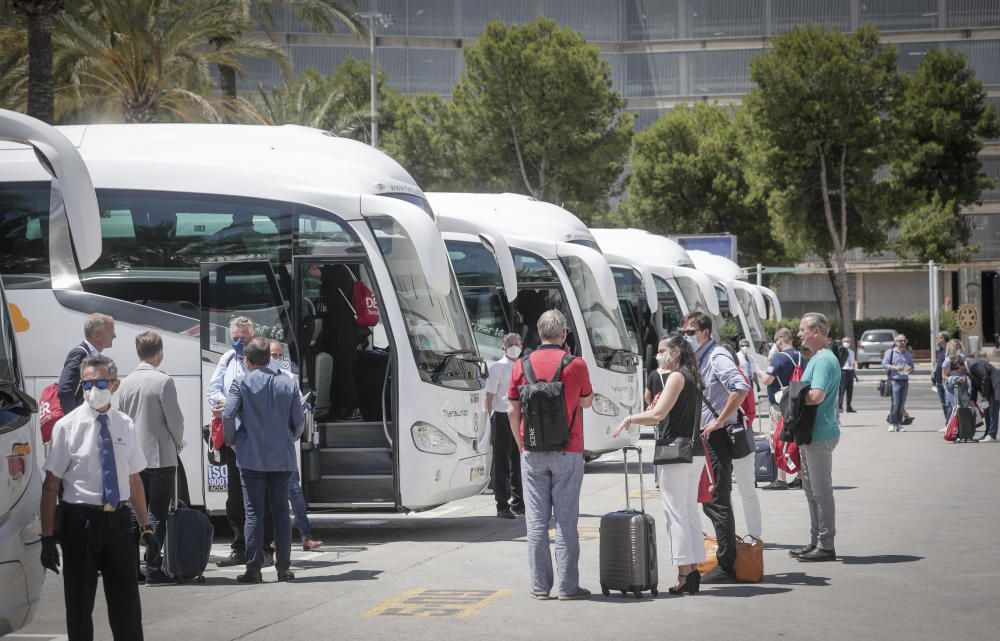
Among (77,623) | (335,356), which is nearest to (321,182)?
(335,356)

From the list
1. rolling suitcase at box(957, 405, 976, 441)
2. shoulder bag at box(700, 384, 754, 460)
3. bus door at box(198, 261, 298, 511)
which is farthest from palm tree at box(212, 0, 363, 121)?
shoulder bag at box(700, 384, 754, 460)

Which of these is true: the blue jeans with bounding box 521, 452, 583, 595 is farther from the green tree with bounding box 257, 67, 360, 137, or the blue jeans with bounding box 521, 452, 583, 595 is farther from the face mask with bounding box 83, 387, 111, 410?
the green tree with bounding box 257, 67, 360, 137

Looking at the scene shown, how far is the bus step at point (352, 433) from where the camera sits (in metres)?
12.9

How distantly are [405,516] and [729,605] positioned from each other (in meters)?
6.82

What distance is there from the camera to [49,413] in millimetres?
10266

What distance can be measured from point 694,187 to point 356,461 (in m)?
47.9

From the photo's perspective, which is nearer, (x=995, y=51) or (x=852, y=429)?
(x=852, y=429)

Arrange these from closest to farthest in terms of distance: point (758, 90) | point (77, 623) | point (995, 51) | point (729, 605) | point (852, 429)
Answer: point (77, 623)
point (729, 605)
point (852, 429)
point (758, 90)
point (995, 51)

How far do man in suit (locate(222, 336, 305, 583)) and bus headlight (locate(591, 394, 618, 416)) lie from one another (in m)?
8.90

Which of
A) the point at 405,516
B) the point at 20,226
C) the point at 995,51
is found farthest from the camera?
the point at 995,51

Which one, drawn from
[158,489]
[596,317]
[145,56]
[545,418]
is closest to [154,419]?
[158,489]

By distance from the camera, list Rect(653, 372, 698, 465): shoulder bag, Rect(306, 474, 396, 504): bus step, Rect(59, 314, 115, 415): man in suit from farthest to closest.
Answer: Rect(306, 474, 396, 504): bus step, Rect(59, 314, 115, 415): man in suit, Rect(653, 372, 698, 465): shoulder bag

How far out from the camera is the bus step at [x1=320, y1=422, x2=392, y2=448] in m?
12.9

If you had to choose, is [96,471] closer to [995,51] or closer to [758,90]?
[758,90]
